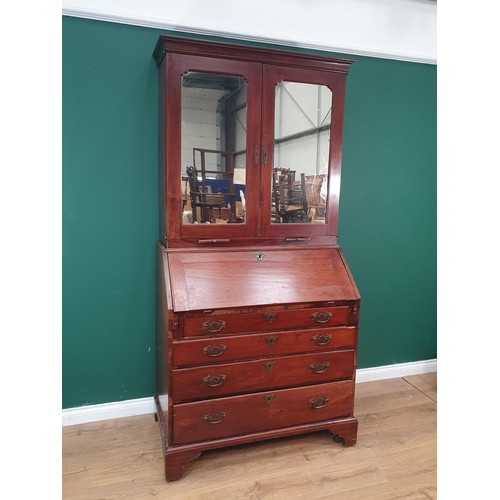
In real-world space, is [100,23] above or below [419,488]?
above

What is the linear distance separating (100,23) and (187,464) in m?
2.21

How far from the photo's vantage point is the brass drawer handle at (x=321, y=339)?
1957 mm

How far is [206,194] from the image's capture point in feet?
6.25

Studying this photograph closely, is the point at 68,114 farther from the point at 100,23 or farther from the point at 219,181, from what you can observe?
the point at 219,181

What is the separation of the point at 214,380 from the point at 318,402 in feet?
1.89

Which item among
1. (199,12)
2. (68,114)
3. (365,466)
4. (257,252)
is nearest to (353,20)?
(199,12)

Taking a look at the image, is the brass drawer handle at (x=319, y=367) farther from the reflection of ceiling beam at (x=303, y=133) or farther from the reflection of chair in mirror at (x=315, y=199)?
the reflection of ceiling beam at (x=303, y=133)

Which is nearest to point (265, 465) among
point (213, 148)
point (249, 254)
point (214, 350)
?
point (214, 350)

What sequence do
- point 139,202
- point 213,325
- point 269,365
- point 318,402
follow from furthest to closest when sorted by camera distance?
1. point 139,202
2. point 318,402
3. point 269,365
4. point 213,325

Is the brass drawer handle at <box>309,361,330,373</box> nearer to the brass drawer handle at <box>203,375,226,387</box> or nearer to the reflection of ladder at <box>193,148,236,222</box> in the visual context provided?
the brass drawer handle at <box>203,375,226,387</box>

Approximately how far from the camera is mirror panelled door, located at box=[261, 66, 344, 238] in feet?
6.41

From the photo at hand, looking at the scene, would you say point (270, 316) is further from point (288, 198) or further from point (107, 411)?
point (107, 411)

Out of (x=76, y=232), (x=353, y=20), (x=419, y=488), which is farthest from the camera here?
(x=353, y=20)

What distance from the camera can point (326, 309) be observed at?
77.3 inches
